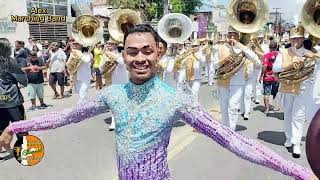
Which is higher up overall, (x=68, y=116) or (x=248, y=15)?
(x=248, y=15)

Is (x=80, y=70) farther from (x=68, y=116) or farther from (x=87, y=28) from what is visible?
(x=68, y=116)

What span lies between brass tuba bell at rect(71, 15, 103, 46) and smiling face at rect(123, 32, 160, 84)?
819cm

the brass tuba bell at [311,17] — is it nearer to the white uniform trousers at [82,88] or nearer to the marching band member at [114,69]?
the marching band member at [114,69]

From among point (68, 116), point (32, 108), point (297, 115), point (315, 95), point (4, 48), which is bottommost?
point (32, 108)

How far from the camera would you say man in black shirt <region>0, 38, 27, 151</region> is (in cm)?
598

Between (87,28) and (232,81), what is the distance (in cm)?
472

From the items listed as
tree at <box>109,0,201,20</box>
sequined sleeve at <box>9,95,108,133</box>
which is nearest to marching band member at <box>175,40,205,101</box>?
sequined sleeve at <box>9,95,108,133</box>

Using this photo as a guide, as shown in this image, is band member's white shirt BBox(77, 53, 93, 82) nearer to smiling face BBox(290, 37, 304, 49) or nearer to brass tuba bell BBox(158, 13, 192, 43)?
brass tuba bell BBox(158, 13, 192, 43)

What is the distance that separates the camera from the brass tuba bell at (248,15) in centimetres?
740

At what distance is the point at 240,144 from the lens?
84.0 inches

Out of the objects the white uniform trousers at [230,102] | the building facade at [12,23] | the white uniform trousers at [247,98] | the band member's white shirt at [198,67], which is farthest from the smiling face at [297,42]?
the building facade at [12,23]

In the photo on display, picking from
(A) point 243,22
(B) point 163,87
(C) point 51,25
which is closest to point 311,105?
(A) point 243,22

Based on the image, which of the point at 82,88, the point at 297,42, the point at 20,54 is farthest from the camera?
the point at 20,54

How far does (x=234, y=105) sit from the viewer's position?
286 inches
